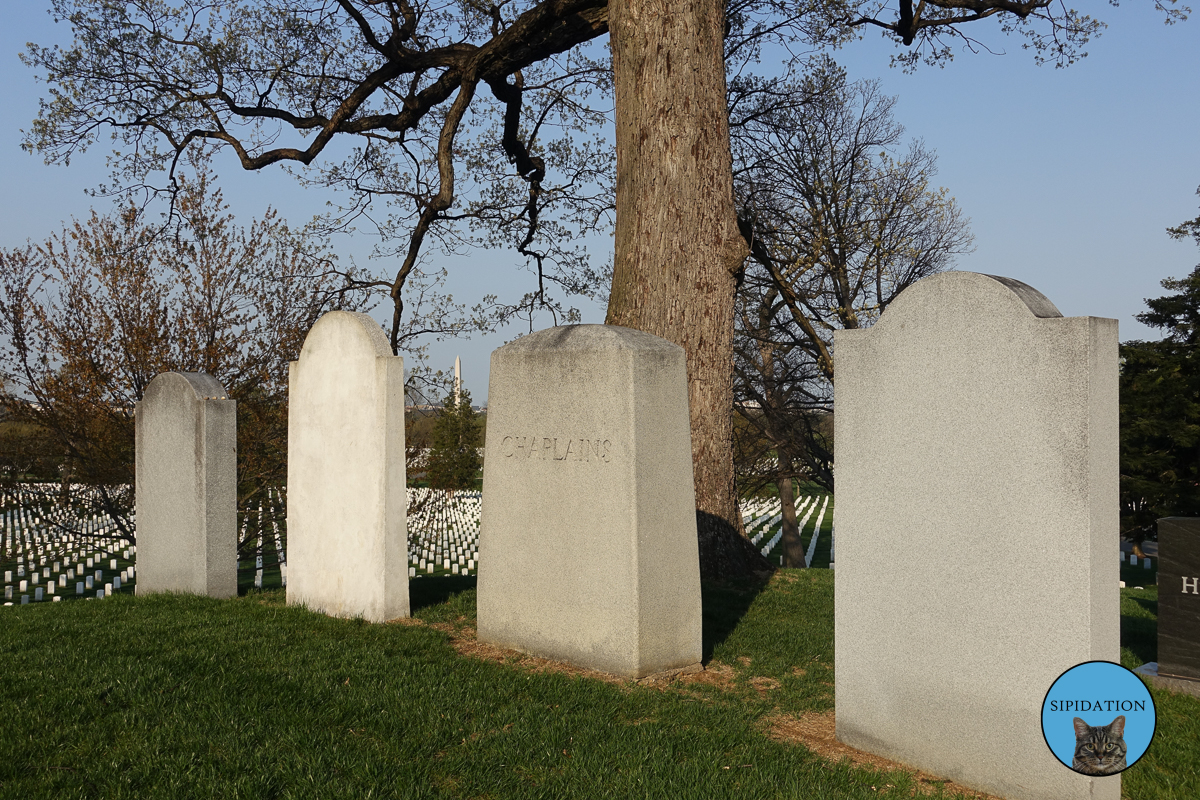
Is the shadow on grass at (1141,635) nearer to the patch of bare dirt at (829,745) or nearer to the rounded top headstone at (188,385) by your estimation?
the patch of bare dirt at (829,745)

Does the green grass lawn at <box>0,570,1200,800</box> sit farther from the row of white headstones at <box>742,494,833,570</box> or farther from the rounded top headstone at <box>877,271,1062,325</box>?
the row of white headstones at <box>742,494,833,570</box>

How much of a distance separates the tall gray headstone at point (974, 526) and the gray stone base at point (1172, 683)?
2782mm

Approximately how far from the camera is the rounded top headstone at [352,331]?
6824 millimetres

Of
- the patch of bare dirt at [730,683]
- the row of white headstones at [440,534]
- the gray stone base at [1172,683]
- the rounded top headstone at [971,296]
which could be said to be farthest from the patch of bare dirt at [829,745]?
the row of white headstones at [440,534]

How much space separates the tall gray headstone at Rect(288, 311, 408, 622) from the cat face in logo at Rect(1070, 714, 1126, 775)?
465 cm

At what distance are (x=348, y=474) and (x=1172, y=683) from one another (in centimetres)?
614

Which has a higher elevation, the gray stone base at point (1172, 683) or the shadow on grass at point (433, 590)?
the shadow on grass at point (433, 590)

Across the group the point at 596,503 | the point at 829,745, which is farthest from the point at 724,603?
the point at 829,745

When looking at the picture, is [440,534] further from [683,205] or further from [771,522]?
[683,205]

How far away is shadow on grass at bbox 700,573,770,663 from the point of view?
6.61 metres

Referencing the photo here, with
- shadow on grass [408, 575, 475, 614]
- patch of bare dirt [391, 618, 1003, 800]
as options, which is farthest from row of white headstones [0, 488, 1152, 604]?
patch of bare dirt [391, 618, 1003, 800]

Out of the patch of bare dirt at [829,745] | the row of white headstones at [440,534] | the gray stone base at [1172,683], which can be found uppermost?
the patch of bare dirt at [829,745]

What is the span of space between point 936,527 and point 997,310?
104 centimetres

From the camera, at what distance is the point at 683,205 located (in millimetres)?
8641
